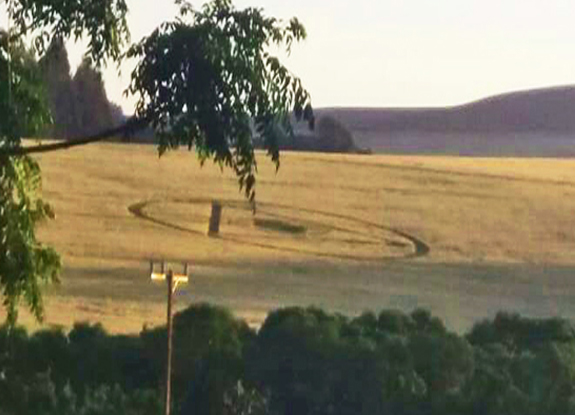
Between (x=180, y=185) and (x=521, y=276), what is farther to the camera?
(x=180, y=185)

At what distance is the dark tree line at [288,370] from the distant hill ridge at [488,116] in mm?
75060

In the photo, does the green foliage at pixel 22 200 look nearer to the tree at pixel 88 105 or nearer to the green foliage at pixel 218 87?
the green foliage at pixel 218 87

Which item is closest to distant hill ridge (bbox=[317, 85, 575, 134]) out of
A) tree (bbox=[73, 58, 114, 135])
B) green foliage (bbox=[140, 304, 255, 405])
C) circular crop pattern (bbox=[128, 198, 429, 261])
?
tree (bbox=[73, 58, 114, 135])

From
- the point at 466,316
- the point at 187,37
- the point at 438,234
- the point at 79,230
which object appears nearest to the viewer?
the point at 187,37

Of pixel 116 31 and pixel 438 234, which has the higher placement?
pixel 116 31

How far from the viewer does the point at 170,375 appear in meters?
23.8

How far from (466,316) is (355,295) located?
2.65 metres

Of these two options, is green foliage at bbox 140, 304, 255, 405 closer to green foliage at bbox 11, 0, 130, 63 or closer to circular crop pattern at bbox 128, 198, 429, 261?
green foliage at bbox 11, 0, 130, 63

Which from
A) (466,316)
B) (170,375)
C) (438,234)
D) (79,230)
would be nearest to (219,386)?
(170,375)

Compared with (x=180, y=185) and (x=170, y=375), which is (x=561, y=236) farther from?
(x=170, y=375)

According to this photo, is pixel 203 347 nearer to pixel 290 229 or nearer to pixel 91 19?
pixel 91 19

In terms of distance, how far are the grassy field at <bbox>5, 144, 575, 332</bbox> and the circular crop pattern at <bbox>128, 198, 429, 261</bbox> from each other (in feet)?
0.17

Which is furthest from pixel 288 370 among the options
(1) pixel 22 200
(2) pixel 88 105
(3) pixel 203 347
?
(2) pixel 88 105

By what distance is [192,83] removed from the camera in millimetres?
9969
